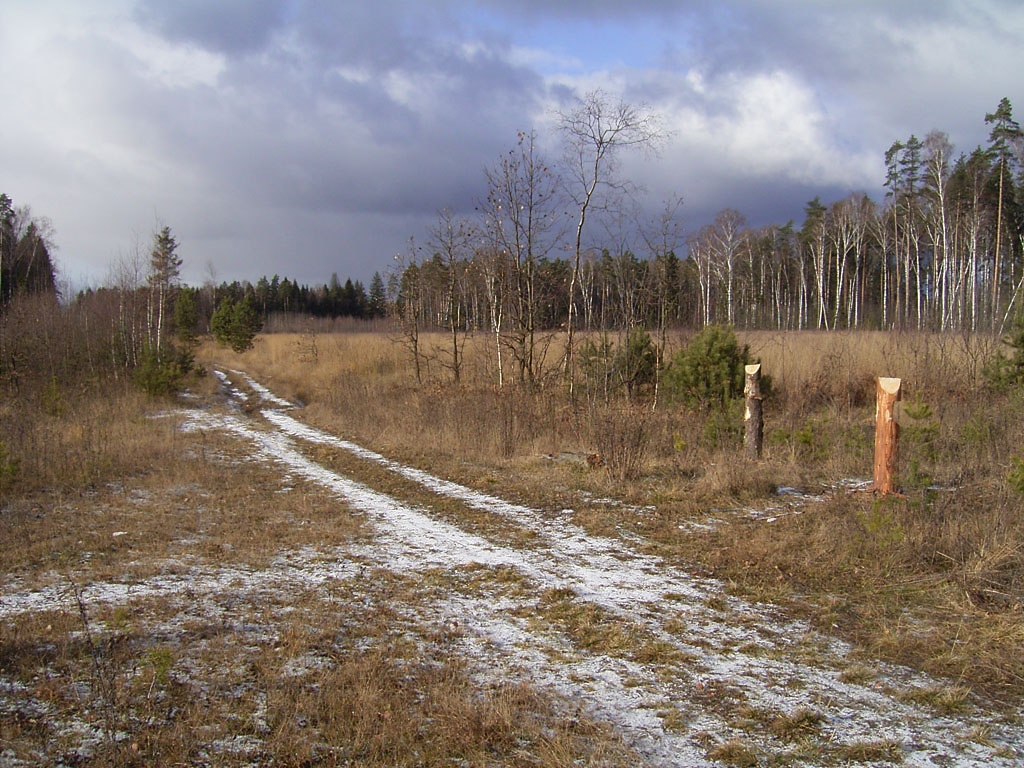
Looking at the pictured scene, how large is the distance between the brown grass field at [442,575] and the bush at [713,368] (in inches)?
40.0

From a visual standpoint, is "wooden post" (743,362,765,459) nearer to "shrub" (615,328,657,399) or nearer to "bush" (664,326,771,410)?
"bush" (664,326,771,410)

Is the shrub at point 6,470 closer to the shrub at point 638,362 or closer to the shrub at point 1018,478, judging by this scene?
the shrub at point 638,362

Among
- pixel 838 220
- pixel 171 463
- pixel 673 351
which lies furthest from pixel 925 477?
pixel 838 220

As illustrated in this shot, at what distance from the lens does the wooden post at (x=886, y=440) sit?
22.9 feet

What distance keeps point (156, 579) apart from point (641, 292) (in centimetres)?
1059

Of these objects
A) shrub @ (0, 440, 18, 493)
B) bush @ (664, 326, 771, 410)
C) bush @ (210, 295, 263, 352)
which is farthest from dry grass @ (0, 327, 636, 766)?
bush @ (210, 295, 263, 352)

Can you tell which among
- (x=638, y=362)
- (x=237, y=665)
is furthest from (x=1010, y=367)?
(x=237, y=665)

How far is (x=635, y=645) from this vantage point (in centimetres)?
430

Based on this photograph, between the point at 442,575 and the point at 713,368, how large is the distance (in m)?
8.05

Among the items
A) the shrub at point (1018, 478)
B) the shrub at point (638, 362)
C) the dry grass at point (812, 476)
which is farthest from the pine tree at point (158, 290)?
the shrub at point (1018, 478)

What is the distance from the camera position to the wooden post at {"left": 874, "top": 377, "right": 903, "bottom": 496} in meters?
6.99

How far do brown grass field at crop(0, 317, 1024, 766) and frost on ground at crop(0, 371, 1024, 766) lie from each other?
7 cm

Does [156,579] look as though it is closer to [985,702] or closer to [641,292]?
[985,702]

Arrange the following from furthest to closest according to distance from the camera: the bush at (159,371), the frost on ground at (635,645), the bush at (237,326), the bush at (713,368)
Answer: the bush at (237,326) < the bush at (159,371) < the bush at (713,368) < the frost on ground at (635,645)
